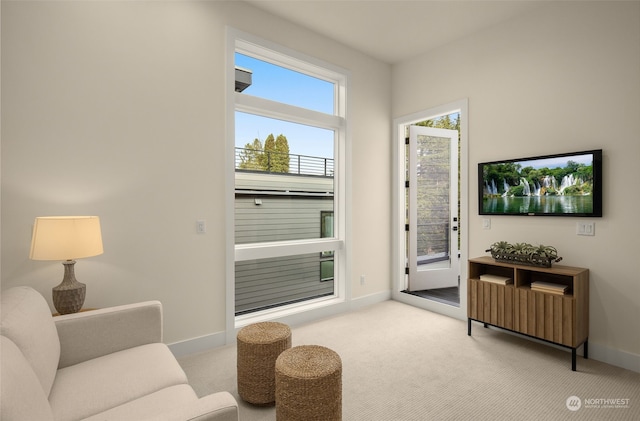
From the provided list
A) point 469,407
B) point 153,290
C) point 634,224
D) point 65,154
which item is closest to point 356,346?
point 469,407

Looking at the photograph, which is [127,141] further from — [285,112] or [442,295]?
[442,295]

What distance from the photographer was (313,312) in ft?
12.1

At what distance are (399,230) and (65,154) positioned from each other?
11.9 feet

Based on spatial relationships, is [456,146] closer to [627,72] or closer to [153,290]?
[627,72]

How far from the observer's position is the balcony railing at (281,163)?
10.9 ft

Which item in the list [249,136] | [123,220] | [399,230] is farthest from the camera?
[399,230]

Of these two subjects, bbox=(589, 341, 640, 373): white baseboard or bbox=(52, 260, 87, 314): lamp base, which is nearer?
bbox=(52, 260, 87, 314): lamp base

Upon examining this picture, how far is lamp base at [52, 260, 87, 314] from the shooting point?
2074 mm

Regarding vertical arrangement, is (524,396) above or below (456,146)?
below

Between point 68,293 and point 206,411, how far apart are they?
4.85 feet

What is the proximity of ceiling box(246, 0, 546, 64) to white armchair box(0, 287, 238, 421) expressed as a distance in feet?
9.67

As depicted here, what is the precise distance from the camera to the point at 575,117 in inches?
113

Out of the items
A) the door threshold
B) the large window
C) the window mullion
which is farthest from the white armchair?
the door threshold

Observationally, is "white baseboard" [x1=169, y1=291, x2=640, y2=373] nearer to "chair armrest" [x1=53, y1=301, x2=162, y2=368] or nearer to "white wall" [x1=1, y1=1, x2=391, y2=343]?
"white wall" [x1=1, y1=1, x2=391, y2=343]
